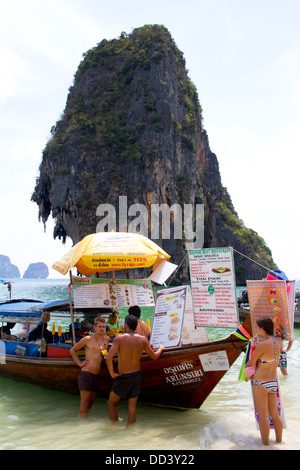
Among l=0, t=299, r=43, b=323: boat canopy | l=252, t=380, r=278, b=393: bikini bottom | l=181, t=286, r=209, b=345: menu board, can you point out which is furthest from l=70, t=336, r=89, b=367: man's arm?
l=252, t=380, r=278, b=393: bikini bottom

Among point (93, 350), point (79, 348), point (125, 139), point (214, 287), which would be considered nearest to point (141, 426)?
point (93, 350)

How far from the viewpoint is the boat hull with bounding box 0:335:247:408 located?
196 inches

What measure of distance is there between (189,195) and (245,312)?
33078 millimetres

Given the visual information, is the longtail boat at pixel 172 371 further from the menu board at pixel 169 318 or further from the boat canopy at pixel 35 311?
the menu board at pixel 169 318

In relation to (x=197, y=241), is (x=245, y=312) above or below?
below

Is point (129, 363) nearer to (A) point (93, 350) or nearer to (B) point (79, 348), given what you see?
(A) point (93, 350)

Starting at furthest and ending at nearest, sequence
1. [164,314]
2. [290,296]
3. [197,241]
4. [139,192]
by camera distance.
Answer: [197,241] → [139,192] → [164,314] → [290,296]

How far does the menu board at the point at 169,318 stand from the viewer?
17.4ft

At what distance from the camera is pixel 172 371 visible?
17.6 ft

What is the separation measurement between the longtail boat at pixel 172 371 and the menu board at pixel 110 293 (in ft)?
3.20

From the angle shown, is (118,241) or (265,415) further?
(118,241)

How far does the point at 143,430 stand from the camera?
4.90 metres

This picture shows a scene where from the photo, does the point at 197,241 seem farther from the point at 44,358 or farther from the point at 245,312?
the point at 44,358
